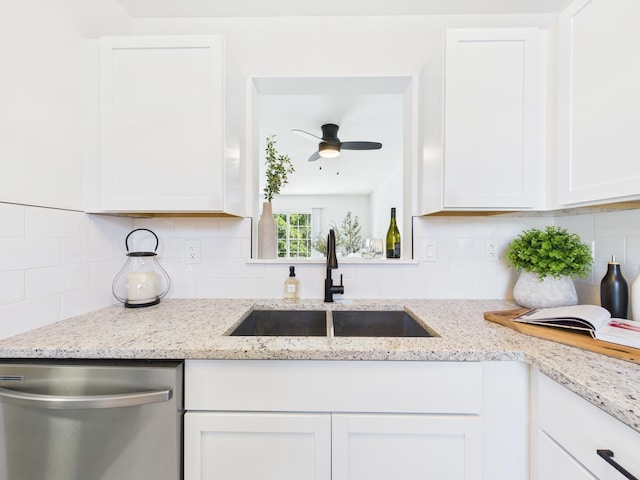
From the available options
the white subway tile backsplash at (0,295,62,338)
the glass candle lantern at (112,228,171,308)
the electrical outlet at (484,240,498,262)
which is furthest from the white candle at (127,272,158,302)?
the electrical outlet at (484,240,498,262)

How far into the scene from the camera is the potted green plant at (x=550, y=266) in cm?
114

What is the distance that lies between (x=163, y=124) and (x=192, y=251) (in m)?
0.62

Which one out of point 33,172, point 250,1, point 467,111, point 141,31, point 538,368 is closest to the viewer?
point 538,368

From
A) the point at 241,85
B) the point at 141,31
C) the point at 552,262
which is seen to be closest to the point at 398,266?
the point at 552,262

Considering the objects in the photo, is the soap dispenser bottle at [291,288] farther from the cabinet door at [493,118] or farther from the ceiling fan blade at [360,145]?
the ceiling fan blade at [360,145]

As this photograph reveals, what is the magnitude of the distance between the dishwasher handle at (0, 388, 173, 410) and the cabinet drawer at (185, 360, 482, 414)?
102mm

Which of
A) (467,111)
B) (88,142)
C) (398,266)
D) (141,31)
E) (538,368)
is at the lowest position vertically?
(538,368)

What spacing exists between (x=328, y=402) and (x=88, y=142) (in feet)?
4.46

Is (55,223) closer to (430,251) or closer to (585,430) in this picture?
(430,251)

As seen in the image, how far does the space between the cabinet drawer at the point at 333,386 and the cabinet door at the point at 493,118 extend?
680 millimetres

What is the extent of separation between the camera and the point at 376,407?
2.72ft

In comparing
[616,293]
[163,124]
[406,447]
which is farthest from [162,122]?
[616,293]

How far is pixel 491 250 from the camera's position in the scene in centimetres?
144

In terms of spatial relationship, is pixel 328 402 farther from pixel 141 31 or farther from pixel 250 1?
pixel 141 31
